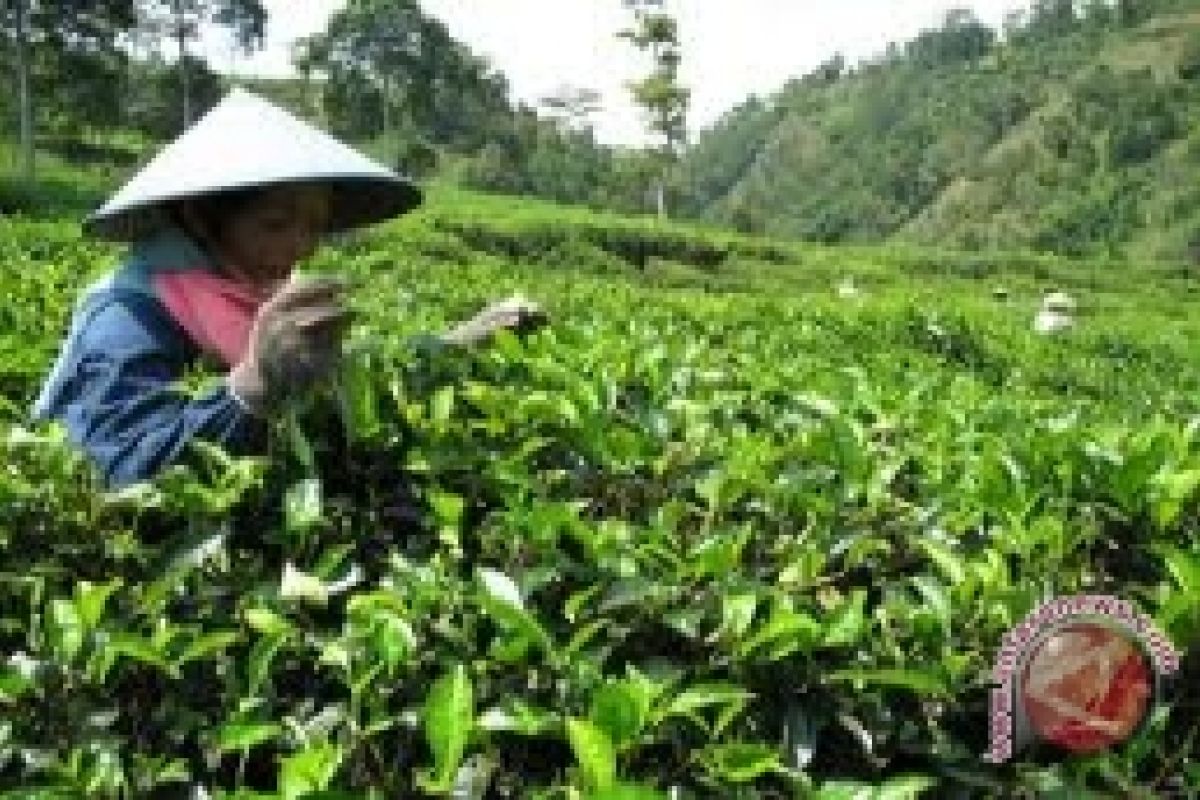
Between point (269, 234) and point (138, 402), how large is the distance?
48cm

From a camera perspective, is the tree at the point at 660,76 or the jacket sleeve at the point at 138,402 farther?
the tree at the point at 660,76

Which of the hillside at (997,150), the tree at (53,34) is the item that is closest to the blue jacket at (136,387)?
the tree at (53,34)

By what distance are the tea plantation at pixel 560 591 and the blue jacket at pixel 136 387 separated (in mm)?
53

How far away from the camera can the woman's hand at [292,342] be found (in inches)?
71.6

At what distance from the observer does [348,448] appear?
198 centimetres

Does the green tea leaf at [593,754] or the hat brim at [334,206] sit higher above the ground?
the hat brim at [334,206]

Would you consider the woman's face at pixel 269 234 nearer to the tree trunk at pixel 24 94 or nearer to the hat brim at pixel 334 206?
the hat brim at pixel 334 206

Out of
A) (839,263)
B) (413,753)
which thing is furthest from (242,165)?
(839,263)

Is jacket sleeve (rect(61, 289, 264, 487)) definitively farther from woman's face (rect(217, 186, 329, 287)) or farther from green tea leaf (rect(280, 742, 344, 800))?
green tea leaf (rect(280, 742, 344, 800))

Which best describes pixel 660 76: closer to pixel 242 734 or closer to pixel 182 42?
pixel 182 42

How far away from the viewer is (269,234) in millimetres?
2367

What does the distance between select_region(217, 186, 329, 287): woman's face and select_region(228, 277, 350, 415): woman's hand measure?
0.55m

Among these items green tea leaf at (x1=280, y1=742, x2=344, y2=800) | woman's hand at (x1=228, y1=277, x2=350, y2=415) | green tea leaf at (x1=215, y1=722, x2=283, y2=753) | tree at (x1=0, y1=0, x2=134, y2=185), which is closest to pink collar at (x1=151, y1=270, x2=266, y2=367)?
woman's hand at (x1=228, y1=277, x2=350, y2=415)

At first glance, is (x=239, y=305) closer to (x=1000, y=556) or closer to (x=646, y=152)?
(x=1000, y=556)
